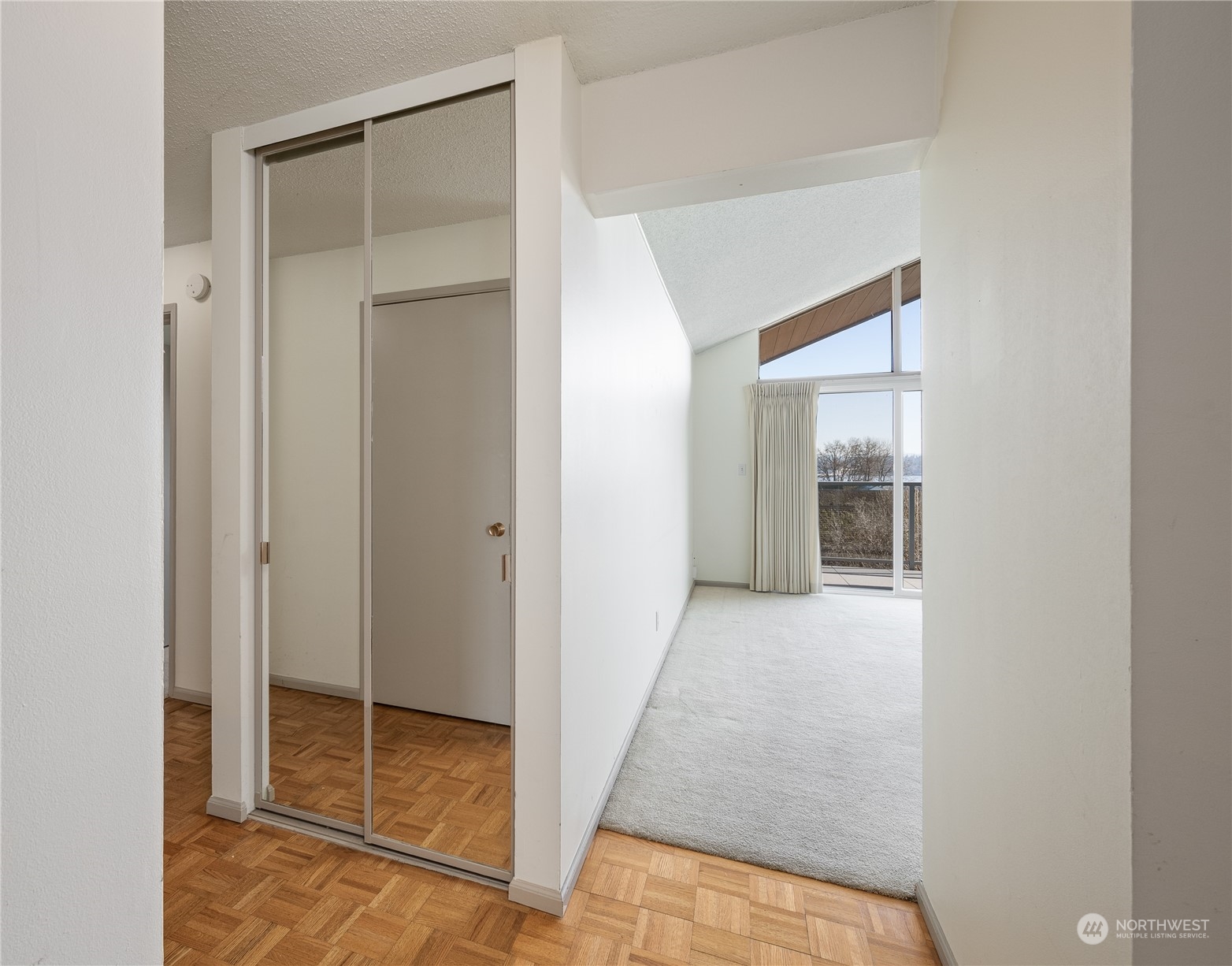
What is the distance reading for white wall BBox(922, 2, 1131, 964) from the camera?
26.6 inches

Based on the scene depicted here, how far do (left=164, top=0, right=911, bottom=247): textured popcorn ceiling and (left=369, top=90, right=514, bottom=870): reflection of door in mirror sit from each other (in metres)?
0.17

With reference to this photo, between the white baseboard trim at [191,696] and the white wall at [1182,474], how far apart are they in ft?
12.3

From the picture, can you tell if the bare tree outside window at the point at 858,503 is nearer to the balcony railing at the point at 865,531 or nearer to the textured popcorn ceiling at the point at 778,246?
the balcony railing at the point at 865,531

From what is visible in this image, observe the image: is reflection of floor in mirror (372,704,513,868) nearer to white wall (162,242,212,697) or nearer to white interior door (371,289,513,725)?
white interior door (371,289,513,725)

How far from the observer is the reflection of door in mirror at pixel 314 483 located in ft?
6.39

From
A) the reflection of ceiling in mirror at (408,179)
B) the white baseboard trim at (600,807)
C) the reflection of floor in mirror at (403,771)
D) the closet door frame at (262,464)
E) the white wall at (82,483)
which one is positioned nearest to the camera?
the white wall at (82,483)

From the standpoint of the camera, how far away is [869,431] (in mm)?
5465

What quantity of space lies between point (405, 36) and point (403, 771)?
2.52m

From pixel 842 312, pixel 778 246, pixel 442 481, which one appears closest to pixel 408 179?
pixel 442 481

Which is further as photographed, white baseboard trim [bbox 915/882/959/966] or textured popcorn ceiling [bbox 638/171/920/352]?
textured popcorn ceiling [bbox 638/171/920/352]

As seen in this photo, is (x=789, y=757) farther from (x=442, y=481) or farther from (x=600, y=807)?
(x=442, y=481)

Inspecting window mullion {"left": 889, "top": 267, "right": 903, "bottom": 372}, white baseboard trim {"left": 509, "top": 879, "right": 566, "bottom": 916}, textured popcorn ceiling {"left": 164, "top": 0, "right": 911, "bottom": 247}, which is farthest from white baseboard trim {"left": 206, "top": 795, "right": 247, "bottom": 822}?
window mullion {"left": 889, "top": 267, "right": 903, "bottom": 372}

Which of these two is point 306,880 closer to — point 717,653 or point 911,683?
point 717,653

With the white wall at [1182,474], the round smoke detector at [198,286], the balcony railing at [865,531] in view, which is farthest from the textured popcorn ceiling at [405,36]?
the balcony railing at [865,531]
